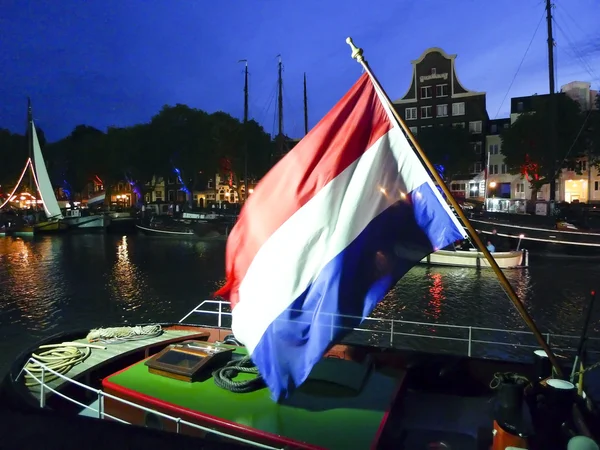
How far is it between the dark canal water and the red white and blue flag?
11505mm

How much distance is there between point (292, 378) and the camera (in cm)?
457

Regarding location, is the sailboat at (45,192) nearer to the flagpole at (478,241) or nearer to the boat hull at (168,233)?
the boat hull at (168,233)

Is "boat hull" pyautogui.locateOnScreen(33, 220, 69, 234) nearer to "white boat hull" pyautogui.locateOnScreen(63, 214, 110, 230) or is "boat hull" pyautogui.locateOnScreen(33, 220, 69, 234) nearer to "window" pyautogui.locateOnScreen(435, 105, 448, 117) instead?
"white boat hull" pyautogui.locateOnScreen(63, 214, 110, 230)

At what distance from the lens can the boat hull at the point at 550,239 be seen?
31.9 metres

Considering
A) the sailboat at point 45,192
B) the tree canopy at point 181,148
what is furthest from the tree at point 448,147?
the sailboat at point 45,192

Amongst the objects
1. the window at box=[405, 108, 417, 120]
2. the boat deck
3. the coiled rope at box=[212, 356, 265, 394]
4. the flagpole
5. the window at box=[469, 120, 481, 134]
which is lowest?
the boat deck

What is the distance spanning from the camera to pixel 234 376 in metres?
5.57

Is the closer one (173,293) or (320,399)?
Result: (320,399)

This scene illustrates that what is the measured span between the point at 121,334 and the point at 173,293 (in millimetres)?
15857

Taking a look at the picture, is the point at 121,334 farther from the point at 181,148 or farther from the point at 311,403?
the point at 181,148

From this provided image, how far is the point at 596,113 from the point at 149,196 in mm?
79698

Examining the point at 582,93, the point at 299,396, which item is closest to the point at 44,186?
the point at 299,396

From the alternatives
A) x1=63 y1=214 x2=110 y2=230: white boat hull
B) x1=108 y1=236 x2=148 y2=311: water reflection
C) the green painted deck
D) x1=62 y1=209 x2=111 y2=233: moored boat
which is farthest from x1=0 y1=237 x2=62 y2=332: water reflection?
x1=63 y1=214 x2=110 y2=230: white boat hull

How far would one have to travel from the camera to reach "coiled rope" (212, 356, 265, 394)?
5.17 m
